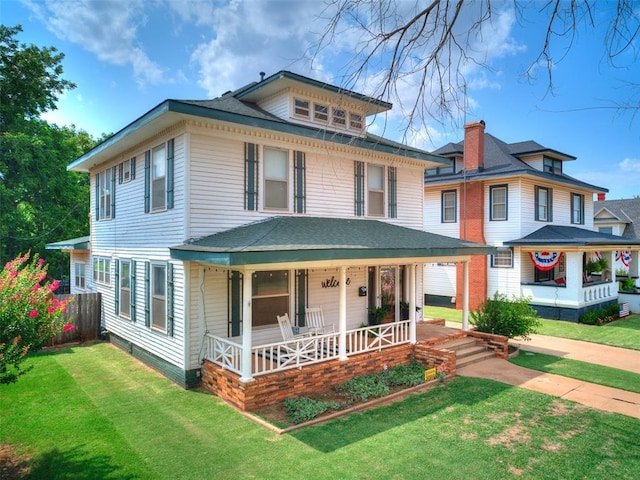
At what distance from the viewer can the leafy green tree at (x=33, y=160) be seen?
20.5 metres

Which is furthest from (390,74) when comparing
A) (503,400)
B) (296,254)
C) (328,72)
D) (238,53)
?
(503,400)

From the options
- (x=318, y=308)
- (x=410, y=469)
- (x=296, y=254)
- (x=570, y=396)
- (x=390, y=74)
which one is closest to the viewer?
(x=390, y=74)

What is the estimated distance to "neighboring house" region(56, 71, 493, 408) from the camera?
343 inches

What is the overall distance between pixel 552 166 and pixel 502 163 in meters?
3.75

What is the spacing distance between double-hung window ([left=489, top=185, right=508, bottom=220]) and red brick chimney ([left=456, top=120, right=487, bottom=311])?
45 cm

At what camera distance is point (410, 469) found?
5.63 meters

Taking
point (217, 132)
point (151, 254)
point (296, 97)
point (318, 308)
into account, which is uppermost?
point (296, 97)

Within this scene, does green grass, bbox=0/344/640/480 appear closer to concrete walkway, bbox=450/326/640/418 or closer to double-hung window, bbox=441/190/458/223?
concrete walkway, bbox=450/326/640/418

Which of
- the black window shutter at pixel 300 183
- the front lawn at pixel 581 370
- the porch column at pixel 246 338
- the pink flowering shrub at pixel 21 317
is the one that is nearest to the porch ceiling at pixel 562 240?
the front lawn at pixel 581 370

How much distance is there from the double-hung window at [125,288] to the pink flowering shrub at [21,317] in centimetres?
585

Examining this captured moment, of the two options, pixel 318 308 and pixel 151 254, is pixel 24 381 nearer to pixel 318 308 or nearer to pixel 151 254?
pixel 151 254

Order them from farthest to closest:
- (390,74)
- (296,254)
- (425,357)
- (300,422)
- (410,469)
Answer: (425,357) → (296,254) → (300,422) → (410,469) → (390,74)

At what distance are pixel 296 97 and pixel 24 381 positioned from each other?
32.6 feet

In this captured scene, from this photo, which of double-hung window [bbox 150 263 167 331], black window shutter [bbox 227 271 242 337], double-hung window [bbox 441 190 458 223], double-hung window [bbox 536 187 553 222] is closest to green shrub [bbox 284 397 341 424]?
black window shutter [bbox 227 271 242 337]
